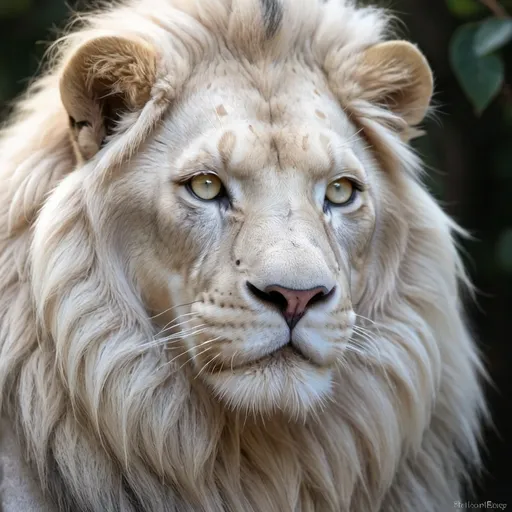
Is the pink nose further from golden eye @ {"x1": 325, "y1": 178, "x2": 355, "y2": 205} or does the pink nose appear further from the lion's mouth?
golden eye @ {"x1": 325, "y1": 178, "x2": 355, "y2": 205}

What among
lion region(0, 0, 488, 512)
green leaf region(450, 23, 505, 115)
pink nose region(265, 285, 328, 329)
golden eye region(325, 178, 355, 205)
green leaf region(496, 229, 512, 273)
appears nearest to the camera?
pink nose region(265, 285, 328, 329)

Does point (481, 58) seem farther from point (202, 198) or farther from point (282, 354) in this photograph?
point (282, 354)

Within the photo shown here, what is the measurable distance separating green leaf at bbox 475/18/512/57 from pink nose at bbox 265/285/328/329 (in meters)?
1.44

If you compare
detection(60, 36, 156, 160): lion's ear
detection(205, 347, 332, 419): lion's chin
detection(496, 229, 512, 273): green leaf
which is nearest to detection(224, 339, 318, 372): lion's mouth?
detection(205, 347, 332, 419): lion's chin

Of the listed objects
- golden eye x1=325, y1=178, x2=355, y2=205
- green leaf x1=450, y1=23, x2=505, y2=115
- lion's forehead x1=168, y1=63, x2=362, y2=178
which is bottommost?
golden eye x1=325, y1=178, x2=355, y2=205

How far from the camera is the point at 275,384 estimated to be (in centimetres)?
238

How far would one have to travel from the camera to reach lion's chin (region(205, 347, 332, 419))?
2.37 m

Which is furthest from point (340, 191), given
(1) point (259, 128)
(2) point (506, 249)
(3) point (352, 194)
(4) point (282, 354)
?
(2) point (506, 249)

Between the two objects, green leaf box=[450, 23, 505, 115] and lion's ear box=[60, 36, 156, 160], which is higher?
green leaf box=[450, 23, 505, 115]

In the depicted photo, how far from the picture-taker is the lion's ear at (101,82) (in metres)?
2.56

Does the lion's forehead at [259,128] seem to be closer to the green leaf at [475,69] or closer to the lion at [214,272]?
the lion at [214,272]

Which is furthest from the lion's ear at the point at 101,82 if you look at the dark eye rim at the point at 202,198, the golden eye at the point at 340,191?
the golden eye at the point at 340,191

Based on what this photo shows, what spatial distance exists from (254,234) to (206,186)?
0.22m

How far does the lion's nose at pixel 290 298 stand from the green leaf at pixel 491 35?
4.70 feet
